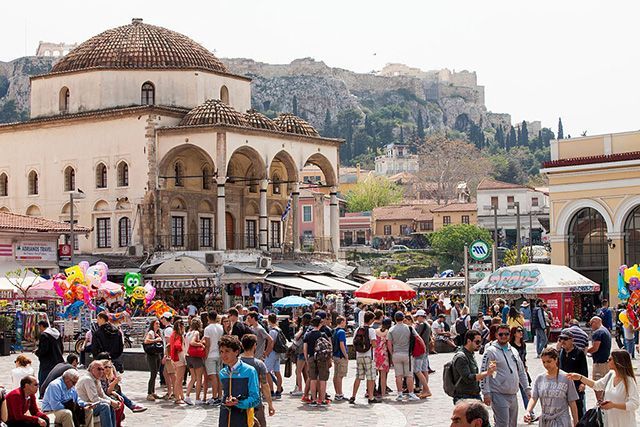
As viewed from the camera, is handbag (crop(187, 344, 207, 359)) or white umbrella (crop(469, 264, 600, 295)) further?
white umbrella (crop(469, 264, 600, 295))

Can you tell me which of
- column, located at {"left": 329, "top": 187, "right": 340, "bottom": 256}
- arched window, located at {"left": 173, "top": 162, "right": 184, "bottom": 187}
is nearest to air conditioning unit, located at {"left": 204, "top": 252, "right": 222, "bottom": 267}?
arched window, located at {"left": 173, "top": 162, "right": 184, "bottom": 187}

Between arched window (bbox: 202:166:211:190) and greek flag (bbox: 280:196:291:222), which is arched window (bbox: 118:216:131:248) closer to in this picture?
arched window (bbox: 202:166:211:190)

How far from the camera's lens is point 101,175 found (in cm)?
5053

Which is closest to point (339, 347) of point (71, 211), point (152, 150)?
point (71, 211)

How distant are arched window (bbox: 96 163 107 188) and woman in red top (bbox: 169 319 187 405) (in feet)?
103

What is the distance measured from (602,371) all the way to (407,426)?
3.00 meters

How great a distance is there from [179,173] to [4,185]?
27.9ft

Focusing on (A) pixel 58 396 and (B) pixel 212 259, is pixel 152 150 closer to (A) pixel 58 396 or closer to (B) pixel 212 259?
(B) pixel 212 259

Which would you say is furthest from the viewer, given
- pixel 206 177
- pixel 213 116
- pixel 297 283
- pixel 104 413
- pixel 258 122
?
pixel 206 177

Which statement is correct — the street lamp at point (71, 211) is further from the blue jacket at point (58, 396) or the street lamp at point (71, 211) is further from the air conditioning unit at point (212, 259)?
the blue jacket at point (58, 396)

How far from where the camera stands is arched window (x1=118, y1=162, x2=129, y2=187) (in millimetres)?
49469

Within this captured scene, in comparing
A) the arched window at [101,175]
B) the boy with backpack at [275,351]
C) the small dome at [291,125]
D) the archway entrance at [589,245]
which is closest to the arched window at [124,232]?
the arched window at [101,175]

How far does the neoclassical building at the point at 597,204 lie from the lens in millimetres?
39969

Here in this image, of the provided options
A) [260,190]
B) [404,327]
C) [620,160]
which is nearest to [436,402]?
[404,327]
